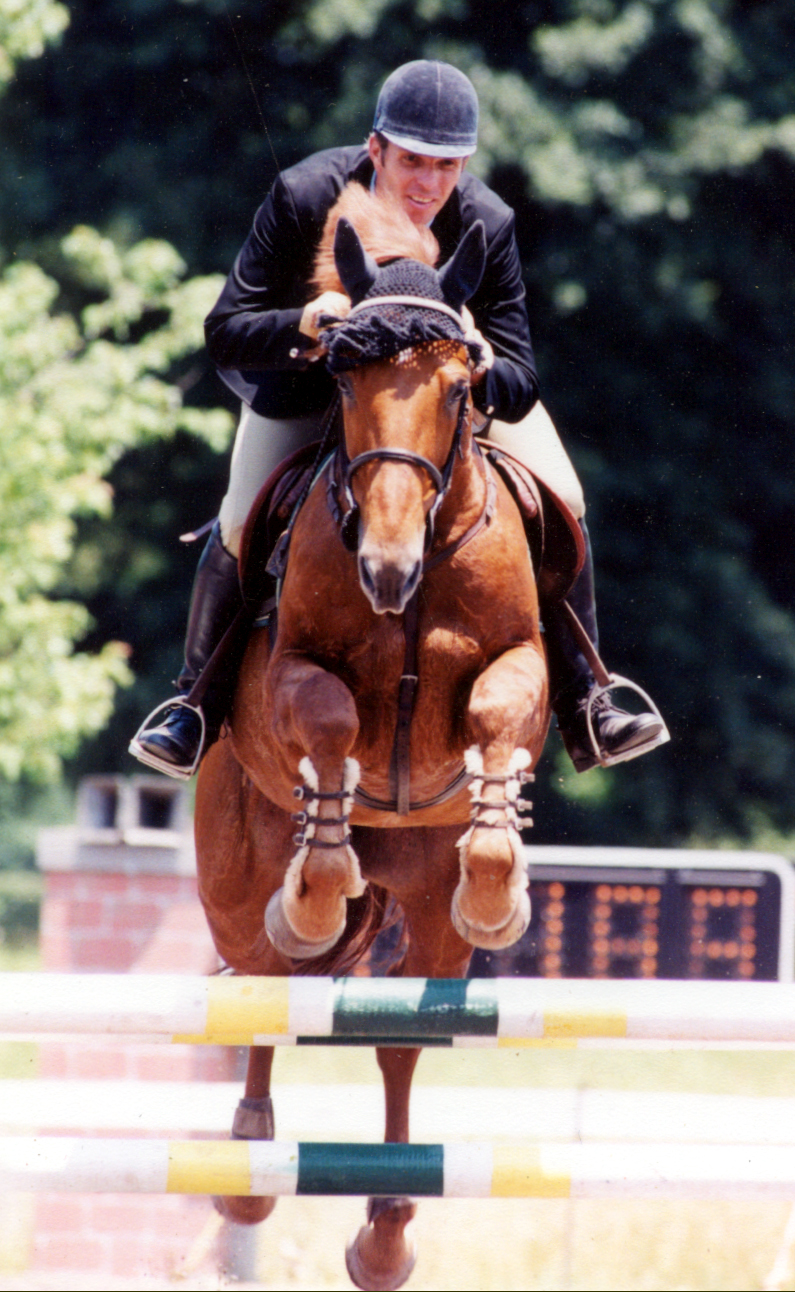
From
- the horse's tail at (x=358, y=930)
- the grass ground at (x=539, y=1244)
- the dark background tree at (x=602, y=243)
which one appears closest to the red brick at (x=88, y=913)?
the grass ground at (x=539, y=1244)

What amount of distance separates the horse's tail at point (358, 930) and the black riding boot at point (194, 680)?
2.04 feet

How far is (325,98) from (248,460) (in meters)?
9.28

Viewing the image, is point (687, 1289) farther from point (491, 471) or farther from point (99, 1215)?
point (491, 471)

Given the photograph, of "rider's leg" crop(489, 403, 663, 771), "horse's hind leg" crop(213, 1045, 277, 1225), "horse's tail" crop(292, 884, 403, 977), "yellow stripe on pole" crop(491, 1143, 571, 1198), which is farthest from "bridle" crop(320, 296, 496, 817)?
"horse's hind leg" crop(213, 1045, 277, 1225)

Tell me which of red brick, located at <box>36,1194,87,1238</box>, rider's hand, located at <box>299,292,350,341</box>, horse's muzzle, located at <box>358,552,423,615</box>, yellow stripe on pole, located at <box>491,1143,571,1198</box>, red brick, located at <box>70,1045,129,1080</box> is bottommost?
red brick, located at <box>36,1194,87,1238</box>

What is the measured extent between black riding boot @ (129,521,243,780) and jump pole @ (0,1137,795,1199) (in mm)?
1038

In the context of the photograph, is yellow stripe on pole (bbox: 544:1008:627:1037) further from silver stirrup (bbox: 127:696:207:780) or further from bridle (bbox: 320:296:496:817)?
silver stirrup (bbox: 127:696:207:780)

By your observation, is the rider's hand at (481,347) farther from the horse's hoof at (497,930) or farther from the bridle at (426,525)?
the horse's hoof at (497,930)

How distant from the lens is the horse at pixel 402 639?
10.4 feet

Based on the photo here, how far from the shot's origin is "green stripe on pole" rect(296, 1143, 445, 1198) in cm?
324

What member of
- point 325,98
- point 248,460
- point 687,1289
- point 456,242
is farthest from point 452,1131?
point 325,98

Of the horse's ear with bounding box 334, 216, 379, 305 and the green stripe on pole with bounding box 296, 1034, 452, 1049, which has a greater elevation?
the horse's ear with bounding box 334, 216, 379, 305

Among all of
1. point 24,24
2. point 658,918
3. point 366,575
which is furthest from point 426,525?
point 24,24

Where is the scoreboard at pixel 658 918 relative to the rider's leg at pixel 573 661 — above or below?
below
